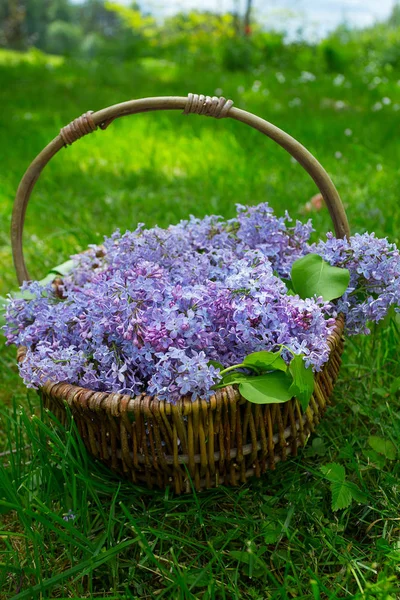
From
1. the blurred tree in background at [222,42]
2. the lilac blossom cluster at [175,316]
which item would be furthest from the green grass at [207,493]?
the blurred tree in background at [222,42]

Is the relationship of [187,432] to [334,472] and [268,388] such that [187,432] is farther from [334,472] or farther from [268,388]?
[334,472]

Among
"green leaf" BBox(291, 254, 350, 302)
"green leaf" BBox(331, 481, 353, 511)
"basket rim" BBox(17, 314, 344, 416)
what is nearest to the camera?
"basket rim" BBox(17, 314, 344, 416)

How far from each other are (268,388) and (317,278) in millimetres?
357

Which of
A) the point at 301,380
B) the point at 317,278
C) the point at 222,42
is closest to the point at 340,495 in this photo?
the point at 301,380

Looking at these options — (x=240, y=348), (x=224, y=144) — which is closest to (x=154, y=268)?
(x=240, y=348)

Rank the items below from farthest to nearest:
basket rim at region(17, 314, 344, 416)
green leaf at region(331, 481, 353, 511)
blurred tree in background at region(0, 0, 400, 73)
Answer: blurred tree in background at region(0, 0, 400, 73), green leaf at region(331, 481, 353, 511), basket rim at region(17, 314, 344, 416)

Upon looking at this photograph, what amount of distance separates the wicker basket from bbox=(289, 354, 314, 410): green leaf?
0.18 ft

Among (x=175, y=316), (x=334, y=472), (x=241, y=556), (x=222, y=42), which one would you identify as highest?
(x=222, y=42)

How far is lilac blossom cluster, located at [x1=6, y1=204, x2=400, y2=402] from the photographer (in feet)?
3.97

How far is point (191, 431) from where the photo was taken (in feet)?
3.83

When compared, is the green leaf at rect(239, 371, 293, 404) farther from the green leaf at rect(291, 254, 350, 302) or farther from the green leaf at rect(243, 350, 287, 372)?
the green leaf at rect(291, 254, 350, 302)

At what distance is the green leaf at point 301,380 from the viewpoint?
1167 millimetres

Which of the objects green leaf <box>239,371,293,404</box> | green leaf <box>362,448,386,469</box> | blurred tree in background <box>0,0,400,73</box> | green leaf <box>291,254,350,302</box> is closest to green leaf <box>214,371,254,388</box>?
green leaf <box>239,371,293,404</box>

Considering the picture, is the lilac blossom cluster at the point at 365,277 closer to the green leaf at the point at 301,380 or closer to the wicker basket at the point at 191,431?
the wicker basket at the point at 191,431
